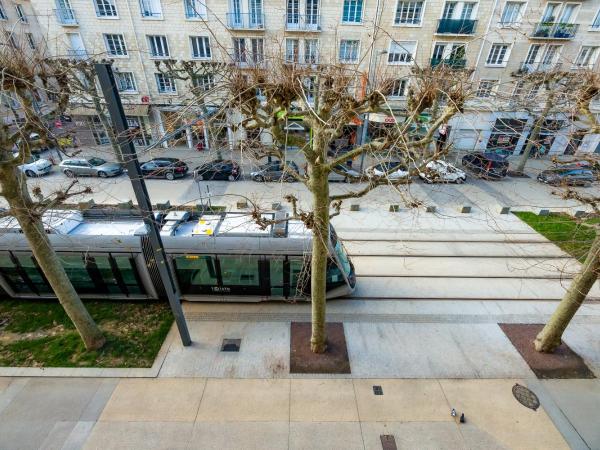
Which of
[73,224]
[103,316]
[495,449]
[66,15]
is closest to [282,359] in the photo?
[495,449]

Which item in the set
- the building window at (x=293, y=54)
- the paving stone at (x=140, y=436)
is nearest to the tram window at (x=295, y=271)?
the paving stone at (x=140, y=436)

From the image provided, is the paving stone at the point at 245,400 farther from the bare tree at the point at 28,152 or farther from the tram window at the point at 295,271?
the bare tree at the point at 28,152

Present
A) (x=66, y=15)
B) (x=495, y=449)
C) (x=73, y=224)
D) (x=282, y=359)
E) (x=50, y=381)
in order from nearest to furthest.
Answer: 1. (x=495, y=449)
2. (x=50, y=381)
3. (x=282, y=359)
4. (x=73, y=224)
5. (x=66, y=15)

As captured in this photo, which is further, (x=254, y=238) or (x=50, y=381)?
(x=254, y=238)

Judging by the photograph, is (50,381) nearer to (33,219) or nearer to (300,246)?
(33,219)

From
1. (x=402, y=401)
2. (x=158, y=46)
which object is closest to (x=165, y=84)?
(x=158, y=46)

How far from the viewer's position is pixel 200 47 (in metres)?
21.2

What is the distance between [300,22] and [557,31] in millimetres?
17264

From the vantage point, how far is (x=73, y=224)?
8.88 metres

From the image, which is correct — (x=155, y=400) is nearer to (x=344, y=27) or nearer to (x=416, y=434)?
(x=416, y=434)

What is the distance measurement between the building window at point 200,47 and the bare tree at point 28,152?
17357mm

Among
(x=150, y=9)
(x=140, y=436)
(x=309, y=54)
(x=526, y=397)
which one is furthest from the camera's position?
(x=150, y=9)

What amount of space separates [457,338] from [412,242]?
16.3ft

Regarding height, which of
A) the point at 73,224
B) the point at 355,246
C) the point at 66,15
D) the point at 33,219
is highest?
the point at 66,15
